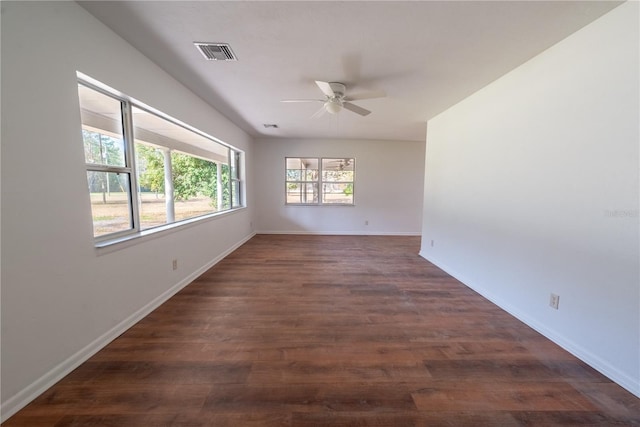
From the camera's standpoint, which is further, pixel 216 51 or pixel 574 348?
pixel 216 51

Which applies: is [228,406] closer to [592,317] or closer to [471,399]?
[471,399]

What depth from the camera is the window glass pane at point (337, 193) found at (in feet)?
20.6

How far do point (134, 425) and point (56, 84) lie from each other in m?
2.00

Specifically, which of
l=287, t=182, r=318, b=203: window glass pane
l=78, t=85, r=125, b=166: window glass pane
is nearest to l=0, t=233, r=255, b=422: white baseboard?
l=78, t=85, r=125, b=166: window glass pane

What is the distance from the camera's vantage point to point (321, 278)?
128 inches

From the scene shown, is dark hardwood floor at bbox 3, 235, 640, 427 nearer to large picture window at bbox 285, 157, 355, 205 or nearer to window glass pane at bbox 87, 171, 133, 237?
window glass pane at bbox 87, 171, 133, 237

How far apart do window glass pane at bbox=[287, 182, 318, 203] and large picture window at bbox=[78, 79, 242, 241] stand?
135 centimetres

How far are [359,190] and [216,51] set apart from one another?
4.62 meters

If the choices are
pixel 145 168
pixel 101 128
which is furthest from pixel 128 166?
pixel 145 168

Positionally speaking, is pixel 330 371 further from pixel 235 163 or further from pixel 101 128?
pixel 235 163

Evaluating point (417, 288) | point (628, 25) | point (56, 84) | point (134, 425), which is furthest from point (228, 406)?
point (628, 25)

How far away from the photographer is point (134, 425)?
1.22 meters

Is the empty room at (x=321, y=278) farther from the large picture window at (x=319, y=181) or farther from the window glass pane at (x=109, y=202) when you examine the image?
the large picture window at (x=319, y=181)

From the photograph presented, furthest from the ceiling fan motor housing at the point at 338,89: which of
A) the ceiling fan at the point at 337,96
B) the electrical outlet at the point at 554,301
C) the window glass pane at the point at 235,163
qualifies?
the window glass pane at the point at 235,163
